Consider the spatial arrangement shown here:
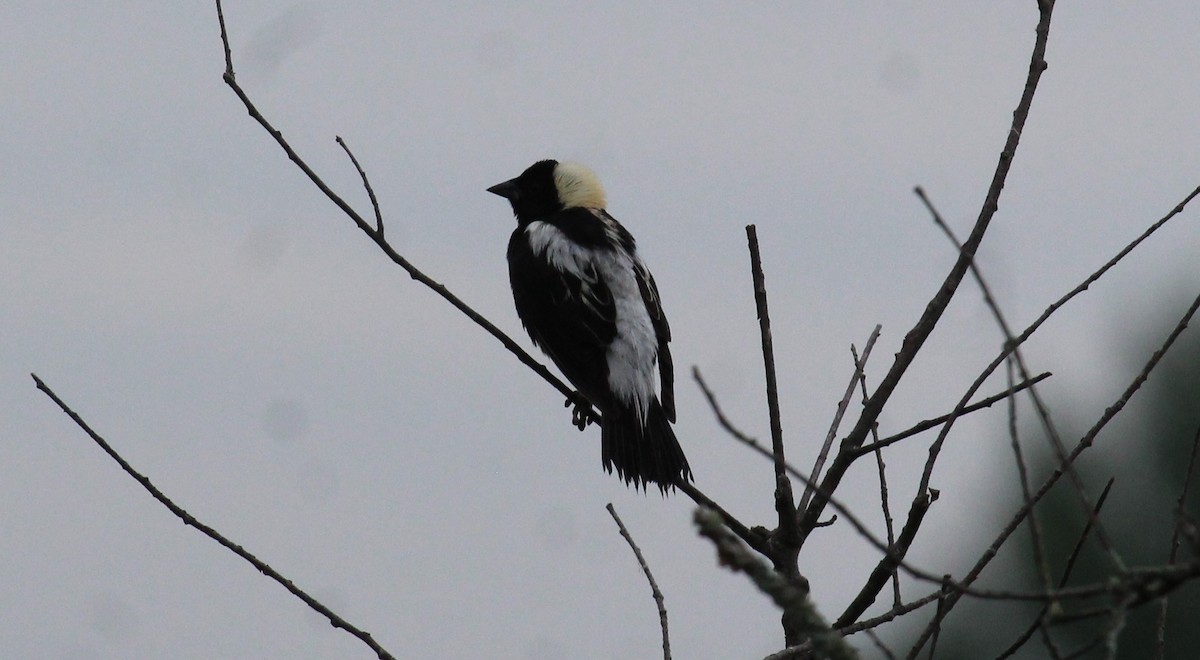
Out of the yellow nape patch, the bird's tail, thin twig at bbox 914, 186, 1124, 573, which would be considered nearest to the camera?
thin twig at bbox 914, 186, 1124, 573

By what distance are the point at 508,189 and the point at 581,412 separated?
4.41 ft

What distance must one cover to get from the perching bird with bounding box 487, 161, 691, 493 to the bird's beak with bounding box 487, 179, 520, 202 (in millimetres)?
638

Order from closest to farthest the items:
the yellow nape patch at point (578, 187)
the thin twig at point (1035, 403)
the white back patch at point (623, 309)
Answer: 1. the thin twig at point (1035, 403)
2. the white back patch at point (623, 309)
3. the yellow nape patch at point (578, 187)

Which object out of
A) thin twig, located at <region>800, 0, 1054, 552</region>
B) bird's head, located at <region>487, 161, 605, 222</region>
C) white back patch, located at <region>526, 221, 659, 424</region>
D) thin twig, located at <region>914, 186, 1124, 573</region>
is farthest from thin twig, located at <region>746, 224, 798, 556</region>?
bird's head, located at <region>487, 161, 605, 222</region>

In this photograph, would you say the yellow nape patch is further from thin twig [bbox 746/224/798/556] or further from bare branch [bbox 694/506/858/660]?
bare branch [bbox 694/506/858/660]

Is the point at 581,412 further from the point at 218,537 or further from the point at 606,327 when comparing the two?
the point at 218,537

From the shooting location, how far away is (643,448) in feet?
14.1

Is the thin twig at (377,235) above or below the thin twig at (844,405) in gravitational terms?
above

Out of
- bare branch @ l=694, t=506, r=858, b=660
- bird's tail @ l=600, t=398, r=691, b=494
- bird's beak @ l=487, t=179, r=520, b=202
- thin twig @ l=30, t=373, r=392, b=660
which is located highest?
bird's beak @ l=487, t=179, r=520, b=202

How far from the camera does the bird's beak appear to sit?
231 inches

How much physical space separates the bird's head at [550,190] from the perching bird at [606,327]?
470 mm

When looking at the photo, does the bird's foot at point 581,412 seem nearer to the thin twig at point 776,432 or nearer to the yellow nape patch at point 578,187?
the yellow nape patch at point 578,187

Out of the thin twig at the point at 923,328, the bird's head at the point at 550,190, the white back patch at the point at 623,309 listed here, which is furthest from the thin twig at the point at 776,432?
the bird's head at the point at 550,190

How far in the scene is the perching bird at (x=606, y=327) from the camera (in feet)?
14.3
